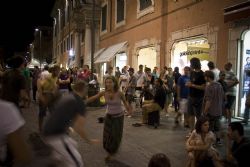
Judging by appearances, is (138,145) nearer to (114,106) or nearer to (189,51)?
(114,106)

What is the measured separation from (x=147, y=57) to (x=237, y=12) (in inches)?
383

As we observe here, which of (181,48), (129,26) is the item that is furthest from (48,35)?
(181,48)

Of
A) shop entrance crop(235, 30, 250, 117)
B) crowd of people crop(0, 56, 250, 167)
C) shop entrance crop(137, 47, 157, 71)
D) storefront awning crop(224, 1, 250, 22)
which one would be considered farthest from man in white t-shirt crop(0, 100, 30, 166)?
shop entrance crop(137, 47, 157, 71)

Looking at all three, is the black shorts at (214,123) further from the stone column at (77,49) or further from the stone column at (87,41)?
the stone column at (77,49)

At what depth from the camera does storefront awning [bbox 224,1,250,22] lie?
10547 millimetres

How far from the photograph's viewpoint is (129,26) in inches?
862

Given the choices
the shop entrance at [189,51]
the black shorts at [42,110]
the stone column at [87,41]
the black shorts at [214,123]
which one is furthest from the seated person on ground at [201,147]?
the stone column at [87,41]

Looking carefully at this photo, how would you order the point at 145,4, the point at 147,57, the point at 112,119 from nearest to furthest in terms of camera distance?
the point at 112,119
the point at 145,4
the point at 147,57

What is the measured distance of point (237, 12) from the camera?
36.1 feet

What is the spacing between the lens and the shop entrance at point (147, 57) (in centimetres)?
1997

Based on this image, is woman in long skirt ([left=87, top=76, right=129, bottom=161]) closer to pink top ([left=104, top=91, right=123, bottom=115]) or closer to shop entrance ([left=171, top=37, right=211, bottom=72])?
pink top ([left=104, top=91, right=123, bottom=115])

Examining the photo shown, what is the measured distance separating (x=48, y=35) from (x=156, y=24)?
74.2 meters

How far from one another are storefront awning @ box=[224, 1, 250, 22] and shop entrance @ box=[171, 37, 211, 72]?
214 centimetres

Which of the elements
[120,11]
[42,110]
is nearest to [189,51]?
[42,110]
